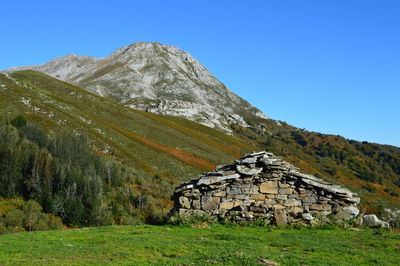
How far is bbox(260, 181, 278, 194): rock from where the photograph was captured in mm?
19391

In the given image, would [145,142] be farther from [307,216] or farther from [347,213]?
[347,213]

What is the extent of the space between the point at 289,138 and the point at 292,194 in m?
178

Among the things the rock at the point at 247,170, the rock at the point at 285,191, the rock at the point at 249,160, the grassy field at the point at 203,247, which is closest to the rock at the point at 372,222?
the grassy field at the point at 203,247

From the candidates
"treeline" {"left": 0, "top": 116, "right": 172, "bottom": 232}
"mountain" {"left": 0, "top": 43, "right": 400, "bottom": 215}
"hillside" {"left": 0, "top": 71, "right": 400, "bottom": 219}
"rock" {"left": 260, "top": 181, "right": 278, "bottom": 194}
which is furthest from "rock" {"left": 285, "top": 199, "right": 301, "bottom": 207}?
"hillside" {"left": 0, "top": 71, "right": 400, "bottom": 219}

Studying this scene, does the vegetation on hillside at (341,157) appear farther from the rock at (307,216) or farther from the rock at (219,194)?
the rock at (219,194)

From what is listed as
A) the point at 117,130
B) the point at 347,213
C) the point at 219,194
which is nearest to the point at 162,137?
the point at 117,130

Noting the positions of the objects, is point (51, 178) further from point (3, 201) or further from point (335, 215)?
point (335, 215)

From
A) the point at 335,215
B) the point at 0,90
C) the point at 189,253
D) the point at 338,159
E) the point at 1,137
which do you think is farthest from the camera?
the point at 338,159

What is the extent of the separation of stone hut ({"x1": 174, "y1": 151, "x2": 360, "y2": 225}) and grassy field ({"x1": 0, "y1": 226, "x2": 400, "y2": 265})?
1.63m

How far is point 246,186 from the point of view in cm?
1953

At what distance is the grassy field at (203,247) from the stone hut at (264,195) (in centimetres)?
163

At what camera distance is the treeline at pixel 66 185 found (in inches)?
1308

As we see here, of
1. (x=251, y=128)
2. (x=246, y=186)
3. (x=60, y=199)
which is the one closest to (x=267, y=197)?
(x=246, y=186)

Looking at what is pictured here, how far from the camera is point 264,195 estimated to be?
763 inches
